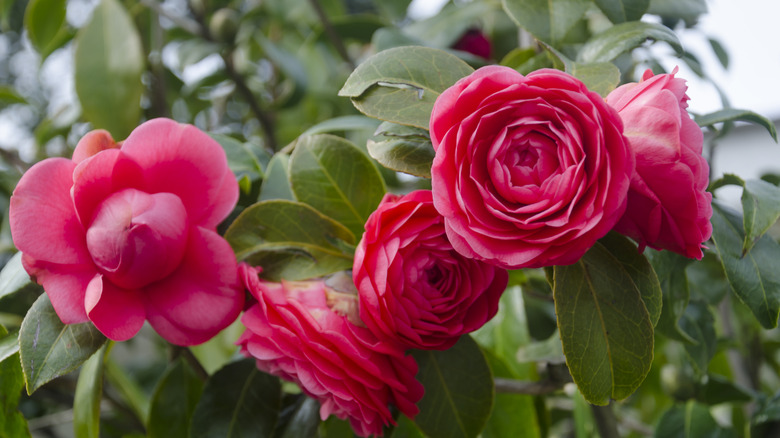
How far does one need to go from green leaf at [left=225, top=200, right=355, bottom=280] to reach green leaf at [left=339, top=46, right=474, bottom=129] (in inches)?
4.7

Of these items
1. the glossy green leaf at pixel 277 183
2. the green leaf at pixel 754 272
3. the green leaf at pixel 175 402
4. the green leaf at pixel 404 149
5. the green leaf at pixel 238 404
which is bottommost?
the green leaf at pixel 175 402

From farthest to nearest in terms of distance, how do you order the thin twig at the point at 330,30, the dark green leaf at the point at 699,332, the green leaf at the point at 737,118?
1. the thin twig at the point at 330,30
2. the dark green leaf at the point at 699,332
3. the green leaf at the point at 737,118

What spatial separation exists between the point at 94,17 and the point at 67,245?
2.44 ft

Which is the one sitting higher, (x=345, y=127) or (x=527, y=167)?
Result: (x=527, y=167)

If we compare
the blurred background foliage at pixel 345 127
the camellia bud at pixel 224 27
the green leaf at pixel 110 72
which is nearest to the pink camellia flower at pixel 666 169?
the blurred background foliage at pixel 345 127

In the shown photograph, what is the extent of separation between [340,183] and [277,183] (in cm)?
8

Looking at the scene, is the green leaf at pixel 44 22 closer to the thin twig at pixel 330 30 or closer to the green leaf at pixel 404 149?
the thin twig at pixel 330 30

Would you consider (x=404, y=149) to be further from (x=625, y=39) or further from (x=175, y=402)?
(x=175, y=402)

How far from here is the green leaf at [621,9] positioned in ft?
1.98

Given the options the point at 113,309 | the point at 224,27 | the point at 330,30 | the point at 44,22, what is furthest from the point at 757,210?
the point at 44,22

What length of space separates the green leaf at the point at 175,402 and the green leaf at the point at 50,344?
29 centimetres

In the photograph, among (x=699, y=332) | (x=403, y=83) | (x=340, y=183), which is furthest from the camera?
(x=699, y=332)

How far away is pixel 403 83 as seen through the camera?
0.48m

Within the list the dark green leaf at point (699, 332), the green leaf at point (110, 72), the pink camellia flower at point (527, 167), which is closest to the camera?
the pink camellia flower at point (527, 167)
